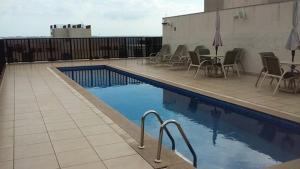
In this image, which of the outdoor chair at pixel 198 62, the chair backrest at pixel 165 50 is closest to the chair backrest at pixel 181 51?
the chair backrest at pixel 165 50

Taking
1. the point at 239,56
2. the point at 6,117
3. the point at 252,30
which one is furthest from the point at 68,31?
the point at 6,117

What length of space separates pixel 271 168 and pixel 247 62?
652 cm

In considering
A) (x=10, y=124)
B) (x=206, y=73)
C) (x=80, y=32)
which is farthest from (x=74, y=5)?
(x=10, y=124)

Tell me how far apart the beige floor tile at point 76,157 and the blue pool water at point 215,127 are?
128 centimetres

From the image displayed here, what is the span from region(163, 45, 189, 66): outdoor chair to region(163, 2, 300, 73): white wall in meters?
0.39

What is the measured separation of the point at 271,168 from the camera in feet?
9.24

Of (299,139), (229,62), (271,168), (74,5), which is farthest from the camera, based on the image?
(74,5)

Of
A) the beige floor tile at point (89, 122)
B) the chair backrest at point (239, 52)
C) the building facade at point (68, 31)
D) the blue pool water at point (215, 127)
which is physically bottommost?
the blue pool water at point (215, 127)

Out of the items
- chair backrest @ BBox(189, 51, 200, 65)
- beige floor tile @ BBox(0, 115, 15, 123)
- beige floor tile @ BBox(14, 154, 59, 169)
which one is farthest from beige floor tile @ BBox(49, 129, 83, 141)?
chair backrest @ BBox(189, 51, 200, 65)

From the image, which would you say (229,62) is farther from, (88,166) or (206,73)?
(88,166)

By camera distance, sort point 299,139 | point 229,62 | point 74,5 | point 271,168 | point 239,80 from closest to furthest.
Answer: point 271,168 < point 299,139 < point 239,80 < point 229,62 < point 74,5

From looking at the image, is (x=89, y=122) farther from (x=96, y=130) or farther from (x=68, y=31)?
(x=68, y=31)

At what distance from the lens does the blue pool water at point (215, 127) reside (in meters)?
3.85

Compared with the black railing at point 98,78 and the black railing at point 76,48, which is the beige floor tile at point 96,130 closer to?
the black railing at point 98,78
